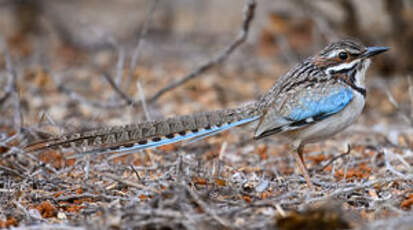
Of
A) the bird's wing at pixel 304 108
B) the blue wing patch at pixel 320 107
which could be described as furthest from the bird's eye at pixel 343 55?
the blue wing patch at pixel 320 107

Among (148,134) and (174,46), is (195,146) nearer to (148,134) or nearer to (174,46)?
(148,134)

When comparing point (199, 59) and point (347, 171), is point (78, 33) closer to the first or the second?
point (199, 59)

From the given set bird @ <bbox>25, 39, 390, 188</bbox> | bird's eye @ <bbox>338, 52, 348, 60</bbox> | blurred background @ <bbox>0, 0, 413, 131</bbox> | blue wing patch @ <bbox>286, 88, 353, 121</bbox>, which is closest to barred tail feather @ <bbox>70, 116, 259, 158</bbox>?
bird @ <bbox>25, 39, 390, 188</bbox>

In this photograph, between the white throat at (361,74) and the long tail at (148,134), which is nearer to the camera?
the long tail at (148,134)

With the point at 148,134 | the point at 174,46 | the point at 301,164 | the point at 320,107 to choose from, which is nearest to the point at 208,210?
the point at 148,134

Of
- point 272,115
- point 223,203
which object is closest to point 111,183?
point 223,203

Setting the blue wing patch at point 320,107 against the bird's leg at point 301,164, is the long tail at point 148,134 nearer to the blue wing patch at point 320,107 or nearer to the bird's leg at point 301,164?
the blue wing patch at point 320,107

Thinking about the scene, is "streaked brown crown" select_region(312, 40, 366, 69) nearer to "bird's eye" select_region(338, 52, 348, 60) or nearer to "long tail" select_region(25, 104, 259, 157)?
"bird's eye" select_region(338, 52, 348, 60)
